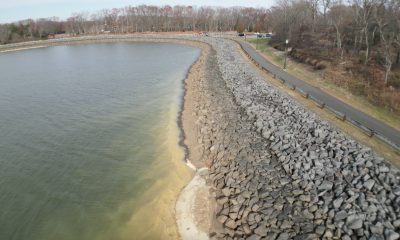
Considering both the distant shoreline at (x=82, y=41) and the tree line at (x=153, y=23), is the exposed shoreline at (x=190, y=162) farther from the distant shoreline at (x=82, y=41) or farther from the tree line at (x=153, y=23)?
the tree line at (x=153, y=23)

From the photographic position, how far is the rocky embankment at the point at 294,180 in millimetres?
13742

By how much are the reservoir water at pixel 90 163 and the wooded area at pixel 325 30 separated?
68.5ft

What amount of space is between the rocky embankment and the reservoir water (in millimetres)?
3023

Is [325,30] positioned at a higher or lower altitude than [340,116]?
higher

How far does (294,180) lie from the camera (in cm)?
1705

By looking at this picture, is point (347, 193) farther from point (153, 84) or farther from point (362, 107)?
point (153, 84)

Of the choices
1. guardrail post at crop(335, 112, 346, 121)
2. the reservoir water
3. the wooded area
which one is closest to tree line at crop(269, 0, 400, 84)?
the wooded area

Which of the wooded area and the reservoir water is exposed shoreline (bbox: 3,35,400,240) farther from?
the wooded area

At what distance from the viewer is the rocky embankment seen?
1374cm

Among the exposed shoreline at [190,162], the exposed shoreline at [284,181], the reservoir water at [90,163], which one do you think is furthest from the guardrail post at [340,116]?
the reservoir water at [90,163]

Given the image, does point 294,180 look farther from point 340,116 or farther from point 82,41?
point 82,41

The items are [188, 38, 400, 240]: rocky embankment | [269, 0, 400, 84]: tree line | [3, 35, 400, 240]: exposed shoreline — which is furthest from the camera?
[269, 0, 400, 84]: tree line

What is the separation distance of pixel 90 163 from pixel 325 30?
5753 centimetres

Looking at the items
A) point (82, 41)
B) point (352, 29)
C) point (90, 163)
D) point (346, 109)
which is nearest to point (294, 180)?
point (346, 109)
